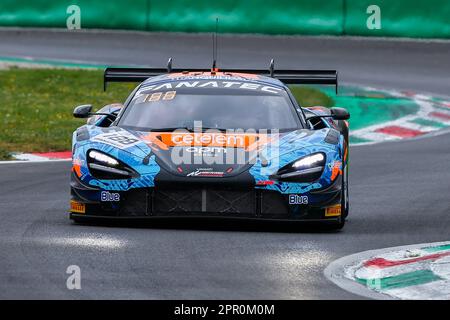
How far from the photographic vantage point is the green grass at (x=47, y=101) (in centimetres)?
1708

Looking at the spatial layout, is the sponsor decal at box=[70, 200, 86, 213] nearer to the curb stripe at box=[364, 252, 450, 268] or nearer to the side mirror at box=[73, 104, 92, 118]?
the side mirror at box=[73, 104, 92, 118]

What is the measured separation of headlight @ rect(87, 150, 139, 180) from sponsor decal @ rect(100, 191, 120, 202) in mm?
111

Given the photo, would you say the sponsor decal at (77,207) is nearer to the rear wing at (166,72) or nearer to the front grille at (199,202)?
the front grille at (199,202)

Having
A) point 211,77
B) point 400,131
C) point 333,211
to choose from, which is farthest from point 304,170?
point 400,131

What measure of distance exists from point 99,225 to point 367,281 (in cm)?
278

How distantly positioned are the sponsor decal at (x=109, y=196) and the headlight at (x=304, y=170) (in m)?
1.14

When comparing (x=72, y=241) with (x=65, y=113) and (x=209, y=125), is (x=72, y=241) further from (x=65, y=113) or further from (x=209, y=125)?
(x=65, y=113)

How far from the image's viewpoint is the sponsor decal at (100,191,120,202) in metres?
10.6

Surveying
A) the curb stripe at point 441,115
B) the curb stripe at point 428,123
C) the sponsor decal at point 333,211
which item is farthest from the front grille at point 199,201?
the curb stripe at point 441,115

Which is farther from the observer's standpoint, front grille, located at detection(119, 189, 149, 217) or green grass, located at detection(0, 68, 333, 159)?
green grass, located at detection(0, 68, 333, 159)

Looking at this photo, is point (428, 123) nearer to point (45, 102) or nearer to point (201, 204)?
point (45, 102)

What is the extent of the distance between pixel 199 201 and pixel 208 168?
0.25 metres

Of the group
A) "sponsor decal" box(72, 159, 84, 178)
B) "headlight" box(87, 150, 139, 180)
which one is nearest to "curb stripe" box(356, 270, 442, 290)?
"headlight" box(87, 150, 139, 180)
